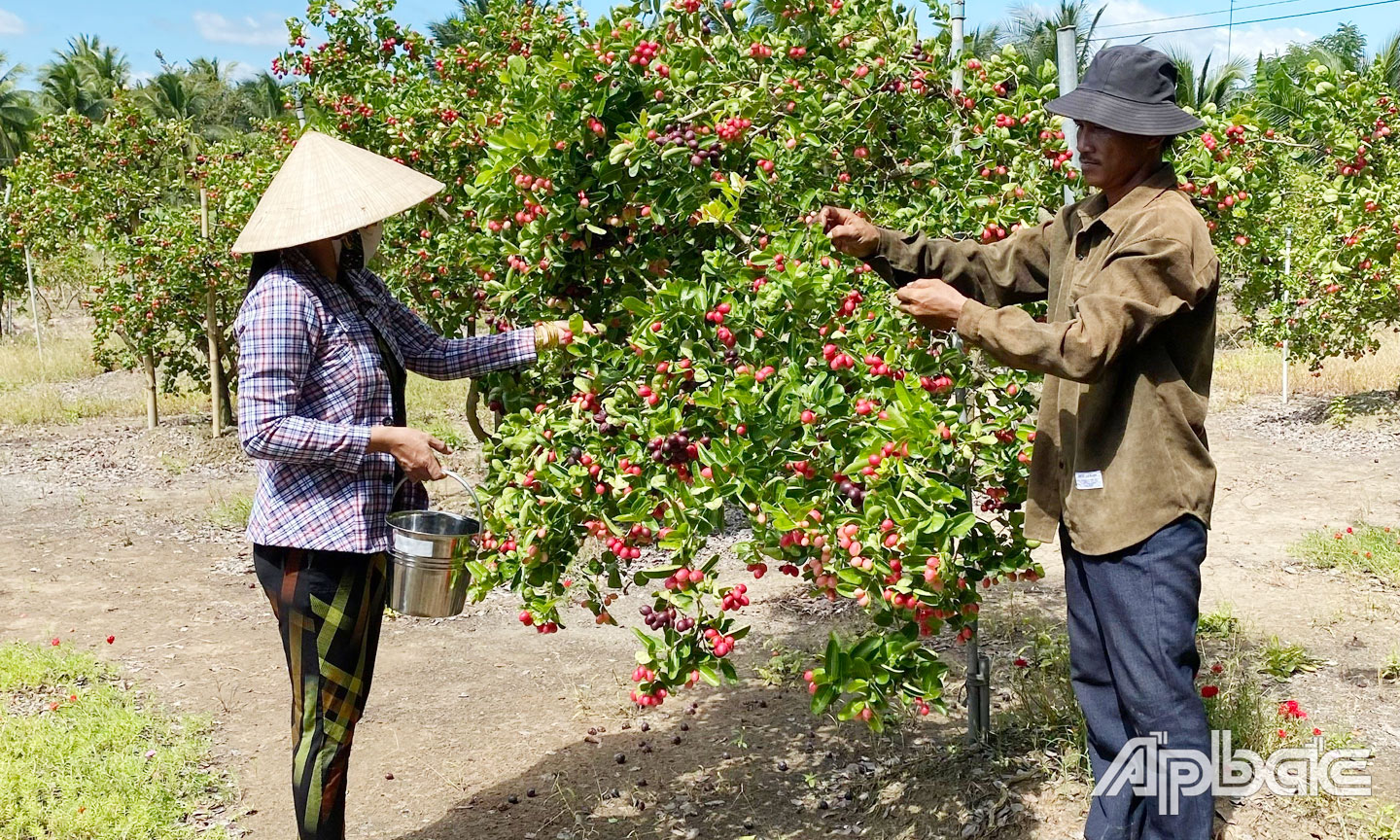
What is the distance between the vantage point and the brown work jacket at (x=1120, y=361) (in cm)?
207

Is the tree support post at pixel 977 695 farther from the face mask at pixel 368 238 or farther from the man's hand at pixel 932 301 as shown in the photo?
the face mask at pixel 368 238

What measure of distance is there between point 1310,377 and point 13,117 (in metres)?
34.3

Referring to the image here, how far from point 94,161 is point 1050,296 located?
987 cm

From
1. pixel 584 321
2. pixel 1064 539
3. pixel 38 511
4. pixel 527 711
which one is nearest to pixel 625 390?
pixel 584 321

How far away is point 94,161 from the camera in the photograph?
10.0 m

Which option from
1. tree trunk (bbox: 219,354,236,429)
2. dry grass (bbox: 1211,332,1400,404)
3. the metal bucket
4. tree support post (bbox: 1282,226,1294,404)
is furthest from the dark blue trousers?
dry grass (bbox: 1211,332,1400,404)

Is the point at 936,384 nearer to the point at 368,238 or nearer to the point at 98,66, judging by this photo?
the point at 368,238

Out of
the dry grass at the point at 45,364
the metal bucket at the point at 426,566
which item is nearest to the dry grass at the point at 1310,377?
the metal bucket at the point at 426,566

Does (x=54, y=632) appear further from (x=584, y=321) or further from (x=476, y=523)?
(x=584, y=321)

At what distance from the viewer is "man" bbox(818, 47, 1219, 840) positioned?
2094 mm

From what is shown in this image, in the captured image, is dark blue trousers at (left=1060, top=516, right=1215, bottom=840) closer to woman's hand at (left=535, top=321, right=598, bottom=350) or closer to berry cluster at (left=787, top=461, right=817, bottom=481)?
berry cluster at (left=787, top=461, right=817, bottom=481)

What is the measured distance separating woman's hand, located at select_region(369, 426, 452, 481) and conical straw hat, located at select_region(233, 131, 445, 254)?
1.50ft

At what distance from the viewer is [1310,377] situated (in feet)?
36.3

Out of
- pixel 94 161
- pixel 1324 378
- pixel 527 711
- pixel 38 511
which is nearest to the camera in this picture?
pixel 527 711
